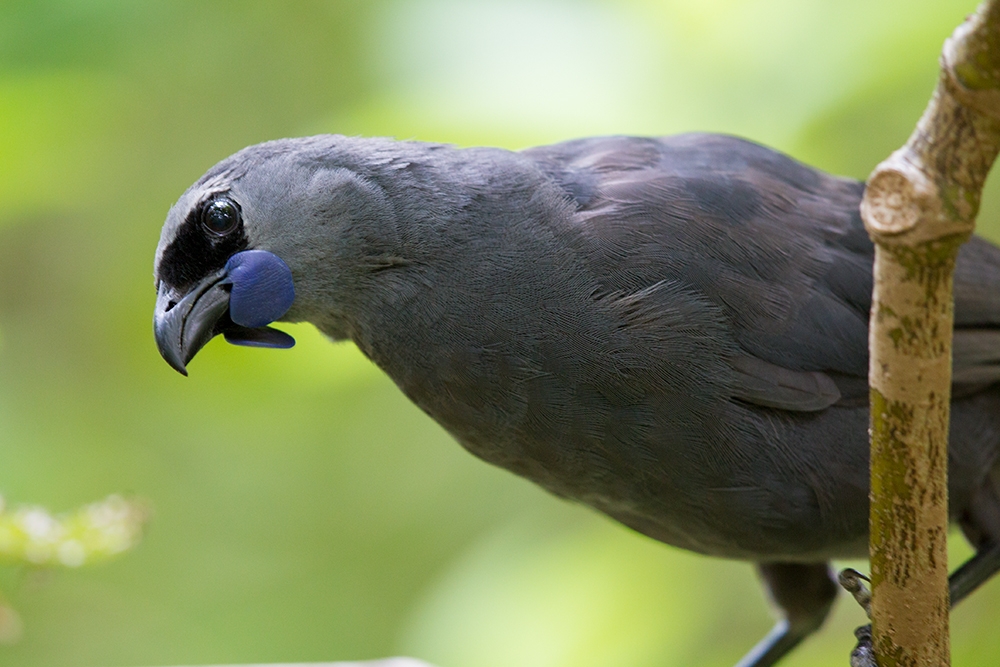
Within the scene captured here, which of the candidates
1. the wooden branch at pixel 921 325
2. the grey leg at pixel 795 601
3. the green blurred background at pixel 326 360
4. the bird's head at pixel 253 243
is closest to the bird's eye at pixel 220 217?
the bird's head at pixel 253 243

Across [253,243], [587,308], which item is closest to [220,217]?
[253,243]

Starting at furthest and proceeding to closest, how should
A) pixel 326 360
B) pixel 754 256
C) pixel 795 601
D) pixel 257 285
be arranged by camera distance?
1. pixel 326 360
2. pixel 795 601
3. pixel 754 256
4. pixel 257 285

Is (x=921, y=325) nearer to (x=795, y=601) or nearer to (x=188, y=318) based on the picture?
(x=188, y=318)

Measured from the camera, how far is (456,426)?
162 cm

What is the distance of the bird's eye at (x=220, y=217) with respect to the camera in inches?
59.6

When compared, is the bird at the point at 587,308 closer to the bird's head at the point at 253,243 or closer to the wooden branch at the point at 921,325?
the bird's head at the point at 253,243

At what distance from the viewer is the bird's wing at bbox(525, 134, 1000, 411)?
5.35ft

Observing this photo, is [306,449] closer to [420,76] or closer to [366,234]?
[420,76]

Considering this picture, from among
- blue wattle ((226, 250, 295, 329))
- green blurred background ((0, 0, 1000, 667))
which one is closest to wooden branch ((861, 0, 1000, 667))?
blue wattle ((226, 250, 295, 329))

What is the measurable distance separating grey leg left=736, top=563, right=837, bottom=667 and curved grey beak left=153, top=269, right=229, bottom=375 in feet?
4.41

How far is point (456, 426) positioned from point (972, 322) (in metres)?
0.95

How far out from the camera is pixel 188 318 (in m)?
1.52

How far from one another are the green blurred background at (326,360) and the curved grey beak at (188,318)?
1.47 feet

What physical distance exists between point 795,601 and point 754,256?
92 cm
